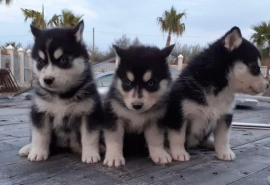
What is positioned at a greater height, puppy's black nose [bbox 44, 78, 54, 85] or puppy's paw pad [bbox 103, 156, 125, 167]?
puppy's black nose [bbox 44, 78, 54, 85]

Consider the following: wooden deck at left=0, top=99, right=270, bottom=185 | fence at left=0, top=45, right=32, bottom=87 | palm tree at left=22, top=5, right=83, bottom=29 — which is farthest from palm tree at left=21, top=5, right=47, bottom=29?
wooden deck at left=0, top=99, right=270, bottom=185

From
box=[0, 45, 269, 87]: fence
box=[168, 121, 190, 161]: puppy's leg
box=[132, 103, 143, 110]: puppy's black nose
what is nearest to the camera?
box=[132, 103, 143, 110]: puppy's black nose

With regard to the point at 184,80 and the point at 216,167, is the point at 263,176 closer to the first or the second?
the point at 216,167

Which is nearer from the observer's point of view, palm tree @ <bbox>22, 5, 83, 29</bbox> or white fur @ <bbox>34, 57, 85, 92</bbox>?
white fur @ <bbox>34, 57, 85, 92</bbox>

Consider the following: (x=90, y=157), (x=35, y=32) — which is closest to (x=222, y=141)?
(x=90, y=157)

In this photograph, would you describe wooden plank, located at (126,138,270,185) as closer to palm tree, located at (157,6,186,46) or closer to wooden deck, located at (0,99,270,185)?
wooden deck, located at (0,99,270,185)

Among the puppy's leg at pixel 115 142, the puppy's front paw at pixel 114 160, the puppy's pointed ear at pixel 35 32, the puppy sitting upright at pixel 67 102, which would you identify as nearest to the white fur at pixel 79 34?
the puppy sitting upright at pixel 67 102

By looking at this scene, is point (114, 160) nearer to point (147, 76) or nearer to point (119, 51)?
point (147, 76)
